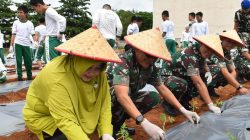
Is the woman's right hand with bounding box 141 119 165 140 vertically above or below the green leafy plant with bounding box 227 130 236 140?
above

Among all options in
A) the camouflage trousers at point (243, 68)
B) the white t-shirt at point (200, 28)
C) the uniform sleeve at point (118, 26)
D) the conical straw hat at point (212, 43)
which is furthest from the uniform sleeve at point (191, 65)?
the white t-shirt at point (200, 28)

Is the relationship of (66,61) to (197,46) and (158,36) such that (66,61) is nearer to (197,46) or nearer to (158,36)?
(158,36)

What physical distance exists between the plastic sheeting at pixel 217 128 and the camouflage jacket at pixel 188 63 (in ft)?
1.53

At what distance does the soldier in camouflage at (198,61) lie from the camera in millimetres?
3488

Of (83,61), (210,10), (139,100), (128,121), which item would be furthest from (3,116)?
(210,10)

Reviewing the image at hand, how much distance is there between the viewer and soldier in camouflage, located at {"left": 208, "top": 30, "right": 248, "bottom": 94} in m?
4.00

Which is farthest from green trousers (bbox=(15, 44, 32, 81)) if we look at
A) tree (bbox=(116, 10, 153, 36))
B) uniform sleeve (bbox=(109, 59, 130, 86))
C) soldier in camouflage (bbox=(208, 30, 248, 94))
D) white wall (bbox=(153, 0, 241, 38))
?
tree (bbox=(116, 10, 153, 36))

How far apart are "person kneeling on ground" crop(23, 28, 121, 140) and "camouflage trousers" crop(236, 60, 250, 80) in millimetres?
3954

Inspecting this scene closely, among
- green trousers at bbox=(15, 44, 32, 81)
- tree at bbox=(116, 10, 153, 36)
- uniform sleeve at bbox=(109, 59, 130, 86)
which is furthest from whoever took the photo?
tree at bbox=(116, 10, 153, 36)

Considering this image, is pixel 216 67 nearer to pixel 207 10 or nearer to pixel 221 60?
pixel 221 60

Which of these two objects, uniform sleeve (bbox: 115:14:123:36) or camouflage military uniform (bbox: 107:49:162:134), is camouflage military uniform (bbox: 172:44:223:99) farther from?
uniform sleeve (bbox: 115:14:123:36)

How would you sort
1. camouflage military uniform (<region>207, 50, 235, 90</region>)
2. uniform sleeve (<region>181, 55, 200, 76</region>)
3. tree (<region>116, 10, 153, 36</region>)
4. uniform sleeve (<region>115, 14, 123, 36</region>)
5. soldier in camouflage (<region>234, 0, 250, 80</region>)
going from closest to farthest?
uniform sleeve (<region>181, 55, 200, 76</region>), camouflage military uniform (<region>207, 50, 235, 90</region>), soldier in camouflage (<region>234, 0, 250, 80</region>), uniform sleeve (<region>115, 14, 123, 36</region>), tree (<region>116, 10, 153, 36</region>)

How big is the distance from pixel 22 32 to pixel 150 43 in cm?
491

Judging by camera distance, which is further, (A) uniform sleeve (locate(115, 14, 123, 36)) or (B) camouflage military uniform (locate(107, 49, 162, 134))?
(A) uniform sleeve (locate(115, 14, 123, 36))
